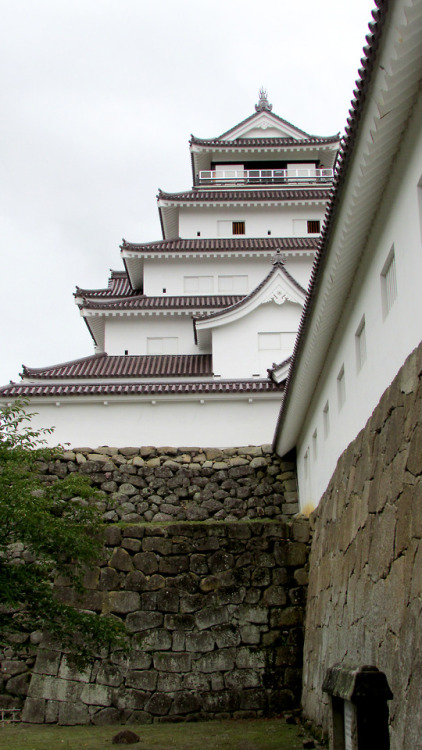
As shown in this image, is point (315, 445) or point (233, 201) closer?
point (315, 445)

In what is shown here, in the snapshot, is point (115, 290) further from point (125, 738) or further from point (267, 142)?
point (125, 738)

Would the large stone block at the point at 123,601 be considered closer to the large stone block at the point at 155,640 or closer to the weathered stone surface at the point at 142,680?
the large stone block at the point at 155,640

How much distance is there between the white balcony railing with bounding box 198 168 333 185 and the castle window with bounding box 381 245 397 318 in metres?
18.7

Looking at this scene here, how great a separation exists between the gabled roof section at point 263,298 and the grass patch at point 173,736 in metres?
10.7

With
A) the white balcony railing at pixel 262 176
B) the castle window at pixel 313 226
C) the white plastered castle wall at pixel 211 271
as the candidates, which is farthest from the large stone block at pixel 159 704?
the white balcony railing at pixel 262 176

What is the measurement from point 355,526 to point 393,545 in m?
1.48

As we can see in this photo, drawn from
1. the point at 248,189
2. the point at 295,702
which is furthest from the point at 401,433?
the point at 248,189

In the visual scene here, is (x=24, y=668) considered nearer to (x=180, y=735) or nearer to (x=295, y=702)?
(x=180, y=735)

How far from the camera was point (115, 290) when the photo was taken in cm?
2252

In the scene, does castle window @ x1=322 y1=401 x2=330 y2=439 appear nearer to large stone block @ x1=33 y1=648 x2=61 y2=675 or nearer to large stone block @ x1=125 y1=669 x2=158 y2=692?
large stone block @ x1=125 y1=669 x2=158 y2=692

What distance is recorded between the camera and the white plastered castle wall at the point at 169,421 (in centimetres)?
1459

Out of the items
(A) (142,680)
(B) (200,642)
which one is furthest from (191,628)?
(A) (142,680)

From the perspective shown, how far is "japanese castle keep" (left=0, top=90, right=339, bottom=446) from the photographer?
14.7 metres

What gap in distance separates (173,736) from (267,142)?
64.7 feet
